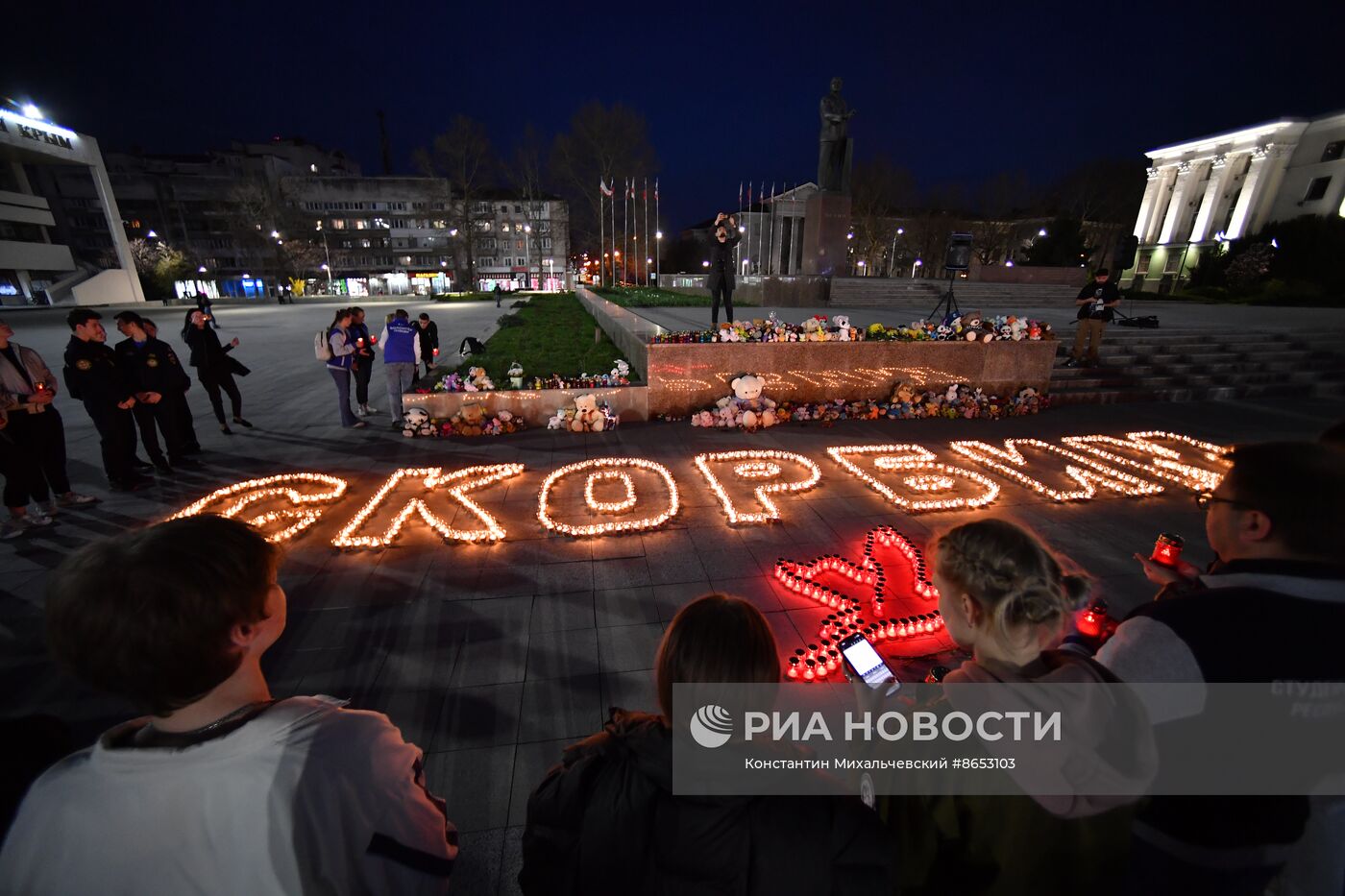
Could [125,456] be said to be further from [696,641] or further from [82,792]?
[696,641]

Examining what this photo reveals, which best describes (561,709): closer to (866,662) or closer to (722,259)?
(866,662)

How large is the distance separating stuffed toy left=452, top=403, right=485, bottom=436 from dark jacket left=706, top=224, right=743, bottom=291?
5659 millimetres

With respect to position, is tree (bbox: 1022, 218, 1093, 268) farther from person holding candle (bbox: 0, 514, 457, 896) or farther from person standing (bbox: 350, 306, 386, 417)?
person holding candle (bbox: 0, 514, 457, 896)

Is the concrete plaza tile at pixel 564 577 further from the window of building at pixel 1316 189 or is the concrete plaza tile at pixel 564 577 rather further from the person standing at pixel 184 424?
the window of building at pixel 1316 189

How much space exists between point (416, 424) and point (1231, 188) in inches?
2885

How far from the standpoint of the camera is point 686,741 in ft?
4.78

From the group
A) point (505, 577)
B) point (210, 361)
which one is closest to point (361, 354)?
point (210, 361)

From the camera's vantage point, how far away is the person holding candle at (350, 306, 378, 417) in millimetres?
9617

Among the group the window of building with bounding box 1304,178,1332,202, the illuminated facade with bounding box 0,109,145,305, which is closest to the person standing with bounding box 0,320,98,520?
the illuminated facade with bounding box 0,109,145,305

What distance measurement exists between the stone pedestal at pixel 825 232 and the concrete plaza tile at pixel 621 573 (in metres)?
18.1

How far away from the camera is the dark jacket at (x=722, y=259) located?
11.2 m

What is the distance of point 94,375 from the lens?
21.3 ft

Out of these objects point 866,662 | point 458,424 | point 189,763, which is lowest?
point 458,424

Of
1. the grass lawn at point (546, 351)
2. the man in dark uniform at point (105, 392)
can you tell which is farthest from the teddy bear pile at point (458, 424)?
the man in dark uniform at point (105, 392)
